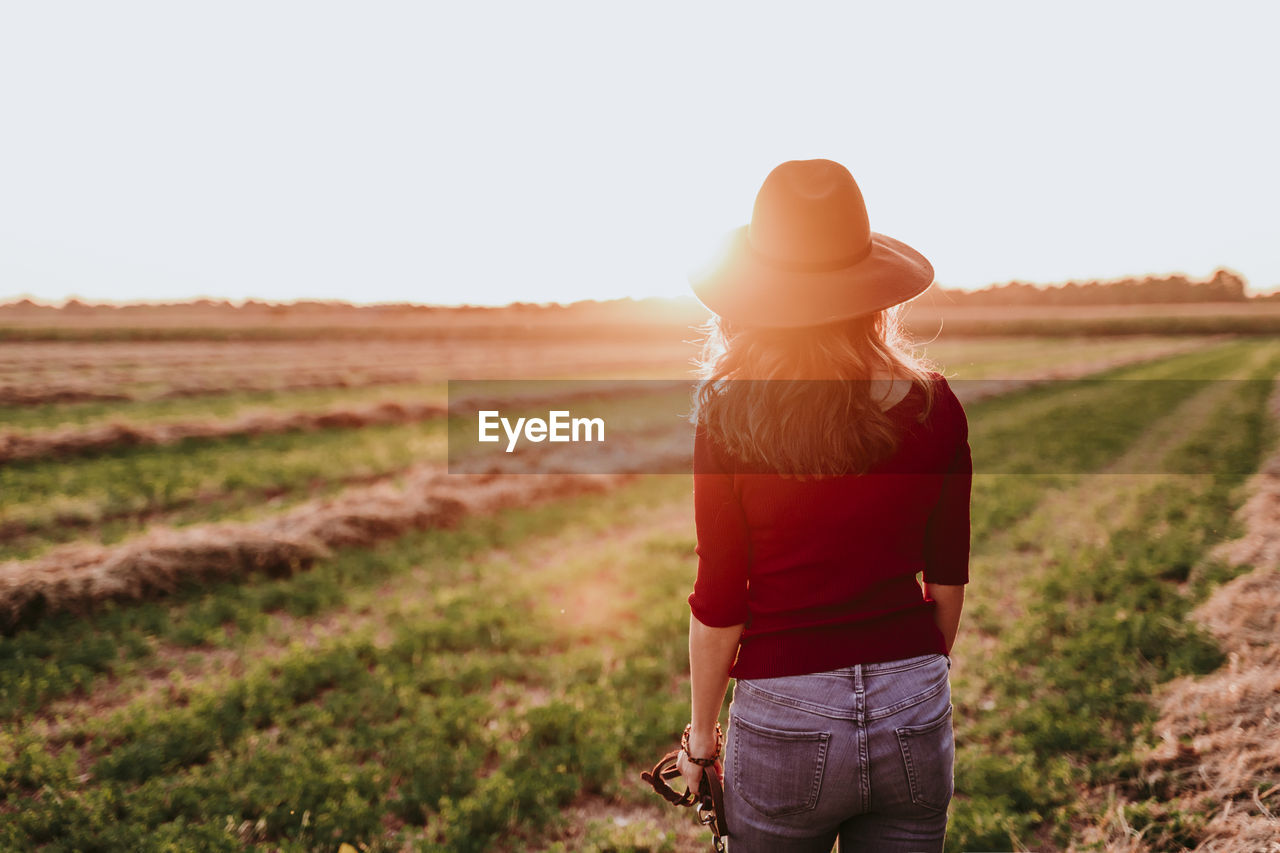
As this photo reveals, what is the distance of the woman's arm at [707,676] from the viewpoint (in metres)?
1.85

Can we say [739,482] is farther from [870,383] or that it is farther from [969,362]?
[969,362]

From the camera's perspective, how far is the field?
4117mm

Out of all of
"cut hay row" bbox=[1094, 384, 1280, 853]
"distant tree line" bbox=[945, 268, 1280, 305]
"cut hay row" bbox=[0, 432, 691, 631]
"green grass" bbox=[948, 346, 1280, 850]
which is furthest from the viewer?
"distant tree line" bbox=[945, 268, 1280, 305]

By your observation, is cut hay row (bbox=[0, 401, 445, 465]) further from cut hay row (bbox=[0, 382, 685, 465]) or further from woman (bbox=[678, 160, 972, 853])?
woman (bbox=[678, 160, 972, 853])

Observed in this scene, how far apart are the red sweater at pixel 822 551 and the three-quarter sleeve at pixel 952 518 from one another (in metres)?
0.02

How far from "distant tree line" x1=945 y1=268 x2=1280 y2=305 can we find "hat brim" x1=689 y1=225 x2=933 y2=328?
10462cm

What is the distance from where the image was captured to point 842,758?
5.54 ft

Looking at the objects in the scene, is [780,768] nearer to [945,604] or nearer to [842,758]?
[842,758]

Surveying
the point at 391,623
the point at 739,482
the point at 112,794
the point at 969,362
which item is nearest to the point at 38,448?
the point at 391,623

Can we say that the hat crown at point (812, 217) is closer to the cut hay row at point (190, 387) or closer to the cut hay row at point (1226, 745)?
the cut hay row at point (1226, 745)

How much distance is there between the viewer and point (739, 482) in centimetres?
174

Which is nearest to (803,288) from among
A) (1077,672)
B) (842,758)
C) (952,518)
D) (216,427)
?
(952,518)

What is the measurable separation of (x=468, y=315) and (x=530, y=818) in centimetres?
9029

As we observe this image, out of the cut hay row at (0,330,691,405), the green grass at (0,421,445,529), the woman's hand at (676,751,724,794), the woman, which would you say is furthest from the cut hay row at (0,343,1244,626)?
the cut hay row at (0,330,691,405)
